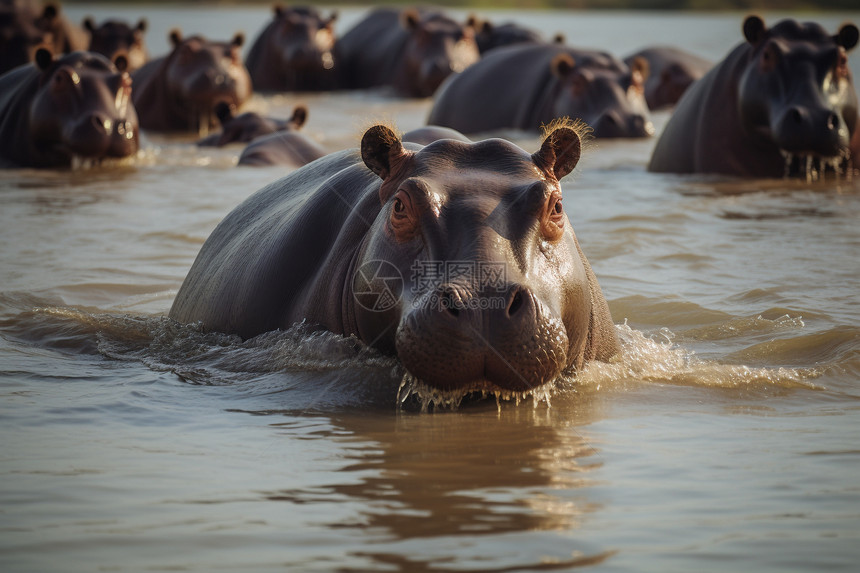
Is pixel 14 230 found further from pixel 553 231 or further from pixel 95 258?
pixel 553 231

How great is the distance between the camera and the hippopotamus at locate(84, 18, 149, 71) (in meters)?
20.0

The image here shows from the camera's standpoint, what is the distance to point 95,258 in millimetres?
8859

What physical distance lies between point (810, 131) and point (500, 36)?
551 inches

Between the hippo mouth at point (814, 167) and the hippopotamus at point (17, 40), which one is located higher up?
the hippopotamus at point (17, 40)

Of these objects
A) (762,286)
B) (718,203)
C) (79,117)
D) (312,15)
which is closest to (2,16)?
(312,15)

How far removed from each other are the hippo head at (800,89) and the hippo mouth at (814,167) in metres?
0.11

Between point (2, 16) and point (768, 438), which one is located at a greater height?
point (2, 16)

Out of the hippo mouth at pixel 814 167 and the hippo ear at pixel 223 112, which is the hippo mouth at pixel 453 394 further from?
the hippo ear at pixel 223 112

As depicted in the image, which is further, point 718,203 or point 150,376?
point 718,203

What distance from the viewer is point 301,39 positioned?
24.0 metres

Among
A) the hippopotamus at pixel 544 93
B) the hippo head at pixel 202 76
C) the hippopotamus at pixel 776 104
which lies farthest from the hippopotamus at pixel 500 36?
the hippopotamus at pixel 776 104

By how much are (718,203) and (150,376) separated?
6.36 meters

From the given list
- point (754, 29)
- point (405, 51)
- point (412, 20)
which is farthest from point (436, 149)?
point (405, 51)

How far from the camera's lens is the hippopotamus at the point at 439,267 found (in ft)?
14.3
